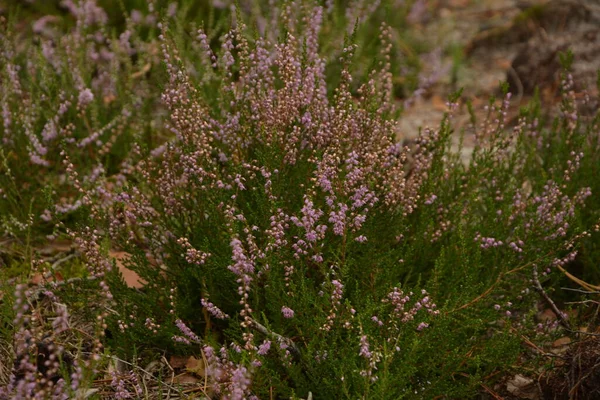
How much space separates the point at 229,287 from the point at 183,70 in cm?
86

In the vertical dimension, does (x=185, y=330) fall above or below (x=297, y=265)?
below

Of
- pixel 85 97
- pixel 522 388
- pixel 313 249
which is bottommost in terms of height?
pixel 522 388

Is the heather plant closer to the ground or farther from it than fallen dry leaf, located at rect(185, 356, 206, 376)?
farther from it

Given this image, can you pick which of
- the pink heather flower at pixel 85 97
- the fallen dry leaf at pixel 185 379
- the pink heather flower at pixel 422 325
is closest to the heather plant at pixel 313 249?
the pink heather flower at pixel 422 325

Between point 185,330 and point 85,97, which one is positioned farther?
A: point 85,97

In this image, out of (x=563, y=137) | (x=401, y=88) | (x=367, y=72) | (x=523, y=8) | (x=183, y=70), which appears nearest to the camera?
(x=183, y=70)

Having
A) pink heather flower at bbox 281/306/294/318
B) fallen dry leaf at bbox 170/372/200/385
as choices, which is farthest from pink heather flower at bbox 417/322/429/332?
fallen dry leaf at bbox 170/372/200/385

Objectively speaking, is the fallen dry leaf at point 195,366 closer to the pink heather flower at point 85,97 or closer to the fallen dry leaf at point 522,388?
the fallen dry leaf at point 522,388

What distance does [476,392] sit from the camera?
2.42m

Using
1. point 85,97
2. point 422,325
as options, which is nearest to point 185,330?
point 422,325

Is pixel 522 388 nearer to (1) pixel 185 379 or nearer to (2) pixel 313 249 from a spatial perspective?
(2) pixel 313 249

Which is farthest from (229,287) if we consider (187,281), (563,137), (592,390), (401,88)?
(401,88)

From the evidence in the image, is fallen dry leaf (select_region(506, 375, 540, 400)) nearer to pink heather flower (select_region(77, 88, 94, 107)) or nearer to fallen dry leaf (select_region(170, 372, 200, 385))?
fallen dry leaf (select_region(170, 372, 200, 385))

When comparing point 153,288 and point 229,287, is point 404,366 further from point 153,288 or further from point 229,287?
point 153,288
